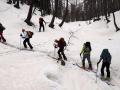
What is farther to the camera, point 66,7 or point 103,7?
point 103,7

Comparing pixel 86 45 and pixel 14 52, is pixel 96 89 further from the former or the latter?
pixel 14 52

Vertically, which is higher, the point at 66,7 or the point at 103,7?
the point at 103,7

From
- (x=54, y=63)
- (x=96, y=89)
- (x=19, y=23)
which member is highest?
(x=19, y=23)

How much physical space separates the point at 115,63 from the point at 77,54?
3.89m

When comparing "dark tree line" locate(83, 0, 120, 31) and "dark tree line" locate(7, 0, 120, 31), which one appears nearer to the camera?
"dark tree line" locate(7, 0, 120, 31)

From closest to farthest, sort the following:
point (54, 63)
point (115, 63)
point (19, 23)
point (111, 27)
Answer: point (54, 63)
point (115, 63)
point (19, 23)
point (111, 27)

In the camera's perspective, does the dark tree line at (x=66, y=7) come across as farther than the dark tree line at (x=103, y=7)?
No

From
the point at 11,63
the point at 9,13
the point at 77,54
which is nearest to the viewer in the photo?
the point at 11,63

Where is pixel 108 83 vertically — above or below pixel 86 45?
below

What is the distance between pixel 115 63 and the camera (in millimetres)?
22281

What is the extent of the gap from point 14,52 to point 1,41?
3223mm

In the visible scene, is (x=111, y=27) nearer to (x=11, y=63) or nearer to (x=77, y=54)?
(x=77, y=54)

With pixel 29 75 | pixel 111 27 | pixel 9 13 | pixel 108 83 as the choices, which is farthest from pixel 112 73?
pixel 111 27

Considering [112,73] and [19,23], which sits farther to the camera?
[19,23]
